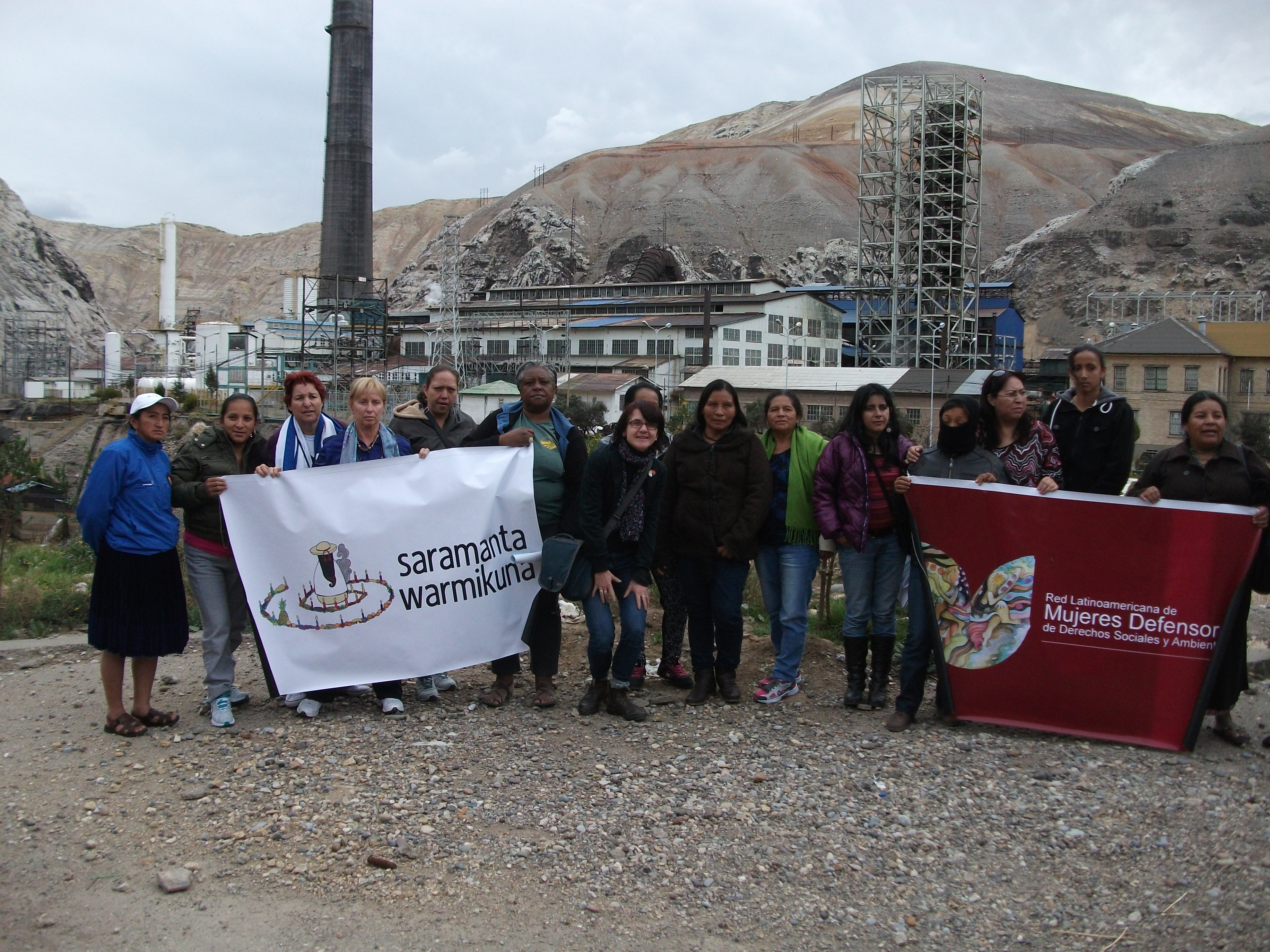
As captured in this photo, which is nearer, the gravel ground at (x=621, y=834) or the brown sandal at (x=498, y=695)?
the gravel ground at (x=621, y=834)

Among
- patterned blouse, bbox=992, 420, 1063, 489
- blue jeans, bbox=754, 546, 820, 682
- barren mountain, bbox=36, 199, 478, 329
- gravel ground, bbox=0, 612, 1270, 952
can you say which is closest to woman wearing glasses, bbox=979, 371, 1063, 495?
patterned blouse, bbox=992, 420, 1063, 489

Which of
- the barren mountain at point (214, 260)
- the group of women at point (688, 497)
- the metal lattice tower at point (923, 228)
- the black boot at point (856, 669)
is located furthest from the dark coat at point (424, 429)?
the barren mountain at point (214, 260)

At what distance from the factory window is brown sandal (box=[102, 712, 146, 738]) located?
46.9 metres

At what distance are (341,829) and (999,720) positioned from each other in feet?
11.8

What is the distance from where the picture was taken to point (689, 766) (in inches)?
201

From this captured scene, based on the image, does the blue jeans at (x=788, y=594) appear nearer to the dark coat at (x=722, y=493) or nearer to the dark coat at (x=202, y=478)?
the dark coat at (x=722, y=493)

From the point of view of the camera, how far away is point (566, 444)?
614 cm

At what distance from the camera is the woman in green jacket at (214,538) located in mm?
5609

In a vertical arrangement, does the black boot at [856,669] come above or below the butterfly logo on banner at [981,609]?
below

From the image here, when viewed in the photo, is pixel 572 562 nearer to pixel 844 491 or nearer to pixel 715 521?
pixel 715 521

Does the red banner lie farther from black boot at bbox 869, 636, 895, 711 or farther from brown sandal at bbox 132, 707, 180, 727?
brown sandal at bbox 132, 707, 180, 727

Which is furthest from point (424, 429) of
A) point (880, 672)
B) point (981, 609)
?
point (981, 609)

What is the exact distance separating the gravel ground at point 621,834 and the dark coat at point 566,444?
1.26 m

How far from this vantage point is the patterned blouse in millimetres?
5691
